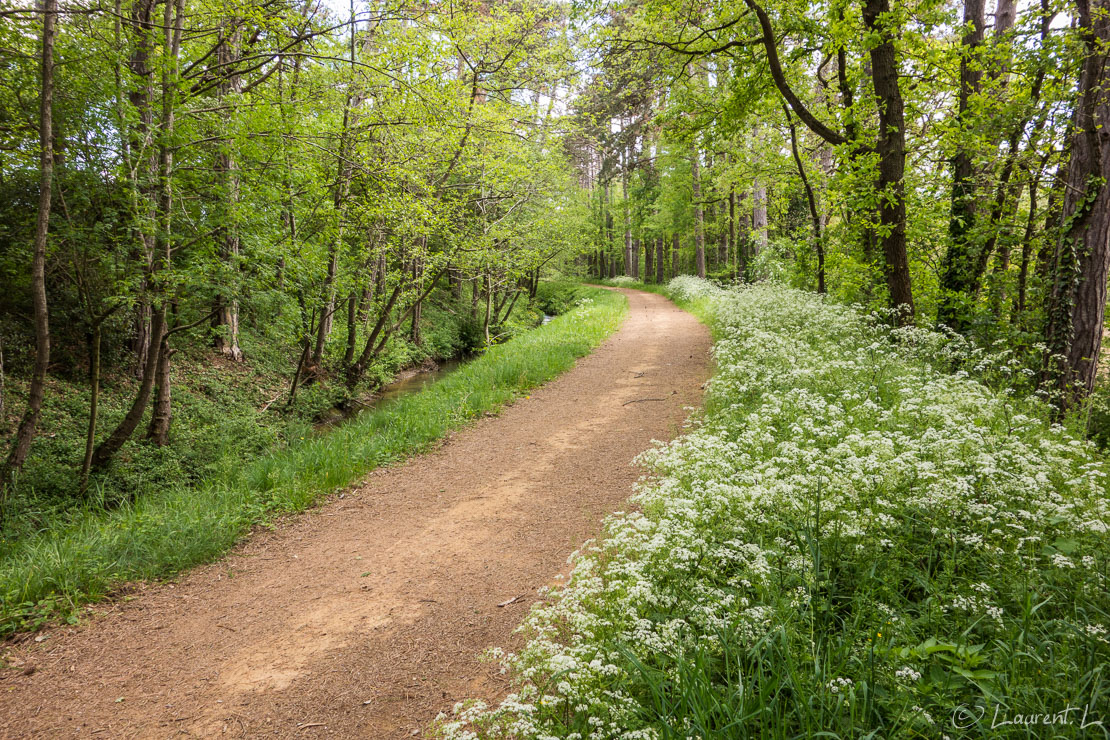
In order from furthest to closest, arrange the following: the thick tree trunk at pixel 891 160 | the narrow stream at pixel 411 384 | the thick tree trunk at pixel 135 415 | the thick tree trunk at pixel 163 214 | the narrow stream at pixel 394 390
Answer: the narrow stream at pixel 411 384, the narrow stream at pixel 394 390, the thick tree trunk at pixel 891 160, the thick tree trunk at pixel 135 415, the thick tree trunk at pixel 163 214

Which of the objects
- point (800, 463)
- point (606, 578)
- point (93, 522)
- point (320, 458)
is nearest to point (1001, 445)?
point (800, 463)

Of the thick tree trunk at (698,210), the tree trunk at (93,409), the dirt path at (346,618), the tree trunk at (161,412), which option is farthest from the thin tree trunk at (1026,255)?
the thick tree trunk at (698,210)

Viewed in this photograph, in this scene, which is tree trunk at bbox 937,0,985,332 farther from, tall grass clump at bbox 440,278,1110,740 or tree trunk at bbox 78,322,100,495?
tree trunk at bbox 78,322,100,495

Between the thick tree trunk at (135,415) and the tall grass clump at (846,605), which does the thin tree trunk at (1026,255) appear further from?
the thick tree trunk at (135,415)

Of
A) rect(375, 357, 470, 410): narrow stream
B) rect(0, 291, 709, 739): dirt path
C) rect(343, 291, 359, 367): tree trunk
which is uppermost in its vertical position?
rect(343, 291, 359, 367): tree trunk

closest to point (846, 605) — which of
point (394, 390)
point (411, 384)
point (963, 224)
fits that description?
point (963, 224)

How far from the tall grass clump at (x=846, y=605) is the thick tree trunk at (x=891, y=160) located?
4.92 metres

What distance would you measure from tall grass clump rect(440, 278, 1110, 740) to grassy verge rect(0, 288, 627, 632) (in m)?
3.55

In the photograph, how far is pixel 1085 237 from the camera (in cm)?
634

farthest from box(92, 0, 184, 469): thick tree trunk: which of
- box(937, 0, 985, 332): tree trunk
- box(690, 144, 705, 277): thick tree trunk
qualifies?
box(690, 144, 705, 277): thick tree trunk

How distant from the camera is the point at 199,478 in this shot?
7.94 m

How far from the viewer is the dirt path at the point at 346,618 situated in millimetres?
3066

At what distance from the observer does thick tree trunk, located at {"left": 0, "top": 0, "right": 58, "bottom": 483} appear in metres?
5.43

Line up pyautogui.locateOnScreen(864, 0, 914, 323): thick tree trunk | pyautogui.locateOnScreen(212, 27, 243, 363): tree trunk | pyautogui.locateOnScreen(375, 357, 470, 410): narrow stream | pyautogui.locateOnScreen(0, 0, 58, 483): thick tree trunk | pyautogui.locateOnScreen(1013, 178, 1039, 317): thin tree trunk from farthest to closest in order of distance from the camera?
A: pyautogui.locateOnScreen(375, 357, 470, 410): narrow stream, pyautogui.locateOnScreen(864, 0, 914, 323): thick tree trunk, pyautogui.locateOnScreen(1013, 178, 1039, 317): thin tree trunk, pyautogui.locateOnScreen(212, 27, 243, 363): tree trunk, pyautogui.locateOnScreen(0, 0, 58, 483): thick tree trunk
